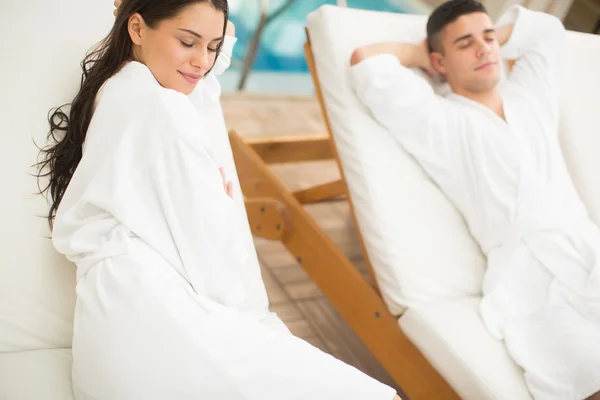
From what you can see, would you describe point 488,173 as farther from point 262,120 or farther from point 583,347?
point 262,120

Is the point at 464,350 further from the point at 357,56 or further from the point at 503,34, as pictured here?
the point at 503,34

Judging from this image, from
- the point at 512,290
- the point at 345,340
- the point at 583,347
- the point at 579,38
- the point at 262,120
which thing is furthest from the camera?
the point at 262,120

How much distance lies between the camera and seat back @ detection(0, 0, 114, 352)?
964 mm

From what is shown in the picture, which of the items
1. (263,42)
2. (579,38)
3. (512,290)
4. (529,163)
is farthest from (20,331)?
(263,42)

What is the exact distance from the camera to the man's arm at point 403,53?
146 centimetres

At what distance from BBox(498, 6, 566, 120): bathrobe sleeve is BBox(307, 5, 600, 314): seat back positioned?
248 millimetres

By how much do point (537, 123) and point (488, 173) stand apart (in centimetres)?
29

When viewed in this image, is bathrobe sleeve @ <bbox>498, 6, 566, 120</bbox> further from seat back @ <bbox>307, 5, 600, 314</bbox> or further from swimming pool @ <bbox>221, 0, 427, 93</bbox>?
swimming pool @ <bbox>221, 0, 427, 93</bbox>

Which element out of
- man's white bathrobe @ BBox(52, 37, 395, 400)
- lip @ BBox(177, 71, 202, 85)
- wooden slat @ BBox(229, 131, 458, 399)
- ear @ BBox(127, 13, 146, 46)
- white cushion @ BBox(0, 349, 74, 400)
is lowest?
wooden slat @ BBox(229, 131, 458, 399)

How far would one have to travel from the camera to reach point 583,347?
3.66ft

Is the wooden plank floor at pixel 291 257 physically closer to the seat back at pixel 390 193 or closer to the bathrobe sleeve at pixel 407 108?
the seat back at pixel 390 193

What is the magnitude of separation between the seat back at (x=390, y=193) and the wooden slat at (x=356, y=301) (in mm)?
92

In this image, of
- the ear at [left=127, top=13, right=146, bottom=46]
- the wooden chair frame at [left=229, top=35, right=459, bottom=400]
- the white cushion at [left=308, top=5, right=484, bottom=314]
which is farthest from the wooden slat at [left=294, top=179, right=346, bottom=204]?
the ear at [left=127, top=13, right=146, bottom=46]

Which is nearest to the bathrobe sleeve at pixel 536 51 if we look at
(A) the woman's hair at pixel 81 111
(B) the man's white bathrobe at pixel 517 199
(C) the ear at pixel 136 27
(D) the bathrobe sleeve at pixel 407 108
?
(B) the man's white bathrobe at pixel 517 199
